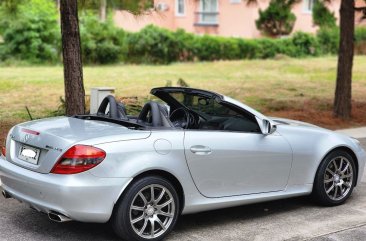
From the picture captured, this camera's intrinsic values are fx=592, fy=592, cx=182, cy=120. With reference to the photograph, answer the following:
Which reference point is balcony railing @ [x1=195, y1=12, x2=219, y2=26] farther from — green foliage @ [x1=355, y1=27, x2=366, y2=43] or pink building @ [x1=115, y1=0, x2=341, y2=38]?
green foliage @ [x1=355, y1=27, x2=366, y2=43]

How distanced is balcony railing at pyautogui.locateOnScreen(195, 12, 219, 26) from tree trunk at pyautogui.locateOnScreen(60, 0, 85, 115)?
30.5 m

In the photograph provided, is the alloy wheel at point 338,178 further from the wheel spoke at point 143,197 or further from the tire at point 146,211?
the wheel spoke at point 143,197

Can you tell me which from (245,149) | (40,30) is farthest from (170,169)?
(40,30)

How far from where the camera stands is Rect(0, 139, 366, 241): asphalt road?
5332 millimetres

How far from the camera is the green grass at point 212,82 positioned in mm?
14953

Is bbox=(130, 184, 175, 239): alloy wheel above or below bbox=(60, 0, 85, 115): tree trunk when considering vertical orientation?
below

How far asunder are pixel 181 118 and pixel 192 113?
0.16 metres

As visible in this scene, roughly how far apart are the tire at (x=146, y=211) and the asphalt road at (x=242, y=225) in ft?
0.83

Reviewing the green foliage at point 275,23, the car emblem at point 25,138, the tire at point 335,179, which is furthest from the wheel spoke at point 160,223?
the green foliage at point 275,23

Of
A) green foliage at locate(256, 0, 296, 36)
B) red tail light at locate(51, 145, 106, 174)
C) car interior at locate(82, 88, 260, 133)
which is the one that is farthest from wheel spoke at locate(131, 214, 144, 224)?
green foliage at locate(256, 0, 296, 36)

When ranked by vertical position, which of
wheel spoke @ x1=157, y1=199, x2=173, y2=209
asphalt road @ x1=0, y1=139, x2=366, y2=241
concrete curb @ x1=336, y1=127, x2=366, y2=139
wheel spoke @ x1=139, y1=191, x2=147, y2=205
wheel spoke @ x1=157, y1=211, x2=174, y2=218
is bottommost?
concrete curb @ x1=336, y1=127, x2=366, y2=139

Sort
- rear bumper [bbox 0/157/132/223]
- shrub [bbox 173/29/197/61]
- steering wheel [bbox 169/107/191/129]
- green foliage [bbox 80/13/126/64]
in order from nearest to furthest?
rear bumper [bbox 0/157/132/223], steering wheel [bbox 169/107/191/129], green foliage [bbox 80/13/126/64], shrub [bbox 173/29/197/61]

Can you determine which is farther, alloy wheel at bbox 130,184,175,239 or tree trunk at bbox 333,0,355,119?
tree trunk at bbox 333,0,355,119

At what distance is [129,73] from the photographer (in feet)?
73.7
